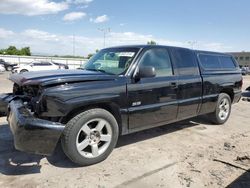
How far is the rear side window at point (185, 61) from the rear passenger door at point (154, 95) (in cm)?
24

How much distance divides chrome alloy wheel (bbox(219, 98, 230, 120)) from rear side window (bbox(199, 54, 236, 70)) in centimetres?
84

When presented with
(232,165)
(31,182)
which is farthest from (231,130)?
(31,182)

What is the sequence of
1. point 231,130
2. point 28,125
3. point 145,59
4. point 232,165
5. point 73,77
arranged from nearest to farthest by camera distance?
point 28,125
point 73,77
point 232,165
point 145,59
point 231,130

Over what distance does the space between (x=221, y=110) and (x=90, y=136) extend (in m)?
3.93

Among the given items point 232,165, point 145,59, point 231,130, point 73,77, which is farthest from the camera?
point 231,130

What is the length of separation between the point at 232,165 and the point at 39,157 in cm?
297

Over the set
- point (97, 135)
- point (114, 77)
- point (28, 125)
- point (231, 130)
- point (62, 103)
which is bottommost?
point (231, 130)

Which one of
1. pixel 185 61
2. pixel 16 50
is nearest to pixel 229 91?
pixel 185 61

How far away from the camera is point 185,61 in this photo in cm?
544

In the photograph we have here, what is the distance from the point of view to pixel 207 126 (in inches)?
252

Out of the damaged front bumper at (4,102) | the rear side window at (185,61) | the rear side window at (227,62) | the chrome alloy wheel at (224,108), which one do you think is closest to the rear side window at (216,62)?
the rear side window at (227,62)

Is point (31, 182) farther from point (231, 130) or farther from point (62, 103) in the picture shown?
point (231, 130)

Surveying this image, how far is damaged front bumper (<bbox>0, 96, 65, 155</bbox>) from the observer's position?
11.0 feet

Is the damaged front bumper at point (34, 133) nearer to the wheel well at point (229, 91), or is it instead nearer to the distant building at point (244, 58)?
the wheel well at point (229, 91)
